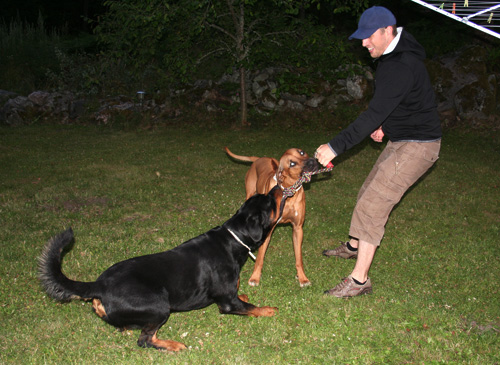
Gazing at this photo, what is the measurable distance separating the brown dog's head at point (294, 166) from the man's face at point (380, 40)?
1292mm

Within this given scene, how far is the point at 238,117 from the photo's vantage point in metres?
13.9

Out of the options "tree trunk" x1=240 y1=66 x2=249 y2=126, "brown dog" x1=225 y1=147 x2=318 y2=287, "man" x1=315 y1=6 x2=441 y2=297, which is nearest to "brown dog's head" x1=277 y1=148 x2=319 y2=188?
"brown dog" x1=225 y1=147 x2=318 y2=287

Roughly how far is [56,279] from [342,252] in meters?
3.57

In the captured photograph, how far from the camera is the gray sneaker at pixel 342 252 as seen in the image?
5.65 m

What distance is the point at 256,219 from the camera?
4.19m

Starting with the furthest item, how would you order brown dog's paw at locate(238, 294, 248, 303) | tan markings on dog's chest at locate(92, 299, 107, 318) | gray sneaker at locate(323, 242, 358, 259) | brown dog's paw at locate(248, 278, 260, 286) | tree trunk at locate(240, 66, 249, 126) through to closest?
tree trunk at locate(240, 66, 249, 126) → gray sneaker at locate(323, 242, 358, 259) → brown dog's paw at locate(248, 278, 260, 286) → brown dog's paw at locate(238, 294, 248, 303) → tan markings on dog's chest at locate(92, 299, 107, 318)

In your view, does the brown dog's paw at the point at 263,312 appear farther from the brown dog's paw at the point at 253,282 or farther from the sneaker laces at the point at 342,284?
the sneaker laces at the point at 342,284

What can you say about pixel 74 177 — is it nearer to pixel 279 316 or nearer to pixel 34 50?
pixel 279 316

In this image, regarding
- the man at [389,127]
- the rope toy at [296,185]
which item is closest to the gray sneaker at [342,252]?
the man at [389,127]

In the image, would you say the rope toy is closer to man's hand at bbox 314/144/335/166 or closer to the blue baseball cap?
man's hand at bbox 314/144/335/166

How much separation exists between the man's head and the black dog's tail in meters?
3.17

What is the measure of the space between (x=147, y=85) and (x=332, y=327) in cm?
1317

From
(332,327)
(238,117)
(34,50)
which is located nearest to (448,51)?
(238,117)

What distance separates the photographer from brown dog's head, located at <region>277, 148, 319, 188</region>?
15.6ft
